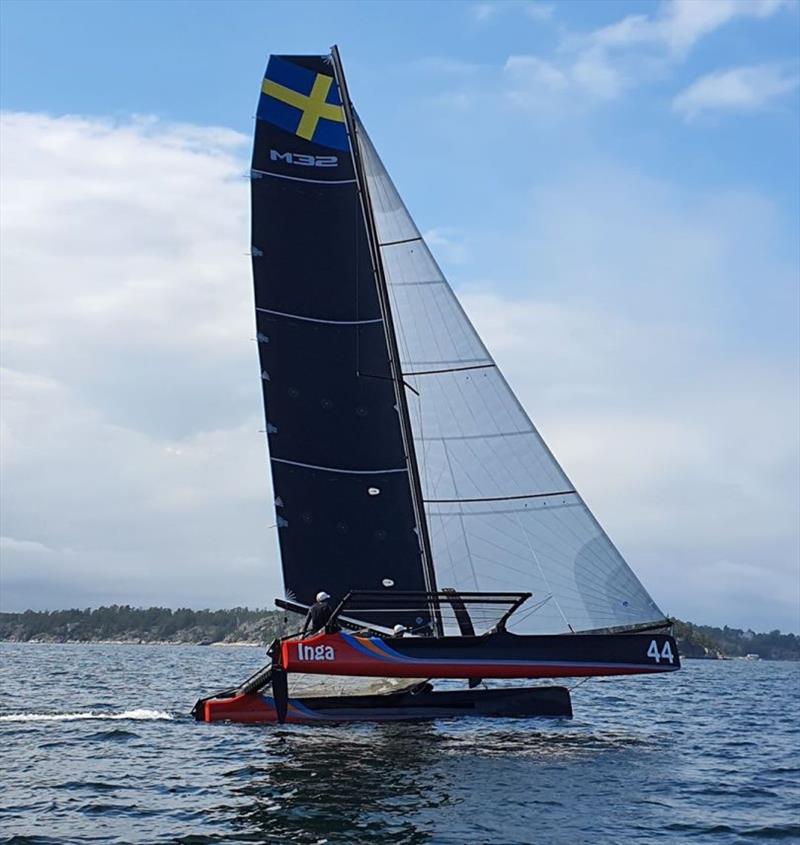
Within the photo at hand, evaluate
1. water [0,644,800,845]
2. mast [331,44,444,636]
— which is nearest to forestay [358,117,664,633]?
mast [331,44,444,636]

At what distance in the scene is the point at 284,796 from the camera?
43.3ft

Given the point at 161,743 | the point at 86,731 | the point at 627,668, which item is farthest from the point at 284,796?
the point at 86,731

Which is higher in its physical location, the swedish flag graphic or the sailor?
the swedish flag graphic

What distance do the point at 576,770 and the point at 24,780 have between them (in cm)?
742

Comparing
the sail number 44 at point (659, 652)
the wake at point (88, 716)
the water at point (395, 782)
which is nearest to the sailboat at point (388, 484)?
the sail number 44 at point (659, 652)

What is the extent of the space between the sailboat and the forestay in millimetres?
35

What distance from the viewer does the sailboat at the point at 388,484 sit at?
723 inches

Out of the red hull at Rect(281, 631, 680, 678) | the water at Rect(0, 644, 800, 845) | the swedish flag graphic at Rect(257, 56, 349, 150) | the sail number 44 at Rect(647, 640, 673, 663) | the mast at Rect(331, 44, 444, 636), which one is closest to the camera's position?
the water at Rect(0, 644, 800, 845)

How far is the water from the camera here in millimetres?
11742

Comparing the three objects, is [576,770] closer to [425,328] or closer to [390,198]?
[425,328]

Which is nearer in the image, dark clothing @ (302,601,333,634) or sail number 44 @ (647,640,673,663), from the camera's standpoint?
sail number 44 @ (647,640,673,663)

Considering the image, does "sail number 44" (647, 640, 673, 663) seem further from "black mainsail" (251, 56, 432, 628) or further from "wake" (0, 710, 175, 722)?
"wake" (0, 710, 175, 722)

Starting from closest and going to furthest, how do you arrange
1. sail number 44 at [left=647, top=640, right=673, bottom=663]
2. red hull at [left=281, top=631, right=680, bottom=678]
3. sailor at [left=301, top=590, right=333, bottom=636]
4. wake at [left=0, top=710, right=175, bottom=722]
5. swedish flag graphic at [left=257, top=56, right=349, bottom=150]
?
red hull at [left=281, top=631, right=680, bottom=678] < sail number 44 at [left=647, top=640, right=673, bottom=663] < sailor at [left=301, top=590, right=333, bottom=636] < swedish flag graphic at [left=257, top=56, right=349, bottom=150] < wake at [left=0, top=710, right=175, bottom=722]

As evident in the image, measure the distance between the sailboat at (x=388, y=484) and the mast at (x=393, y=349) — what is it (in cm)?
4
